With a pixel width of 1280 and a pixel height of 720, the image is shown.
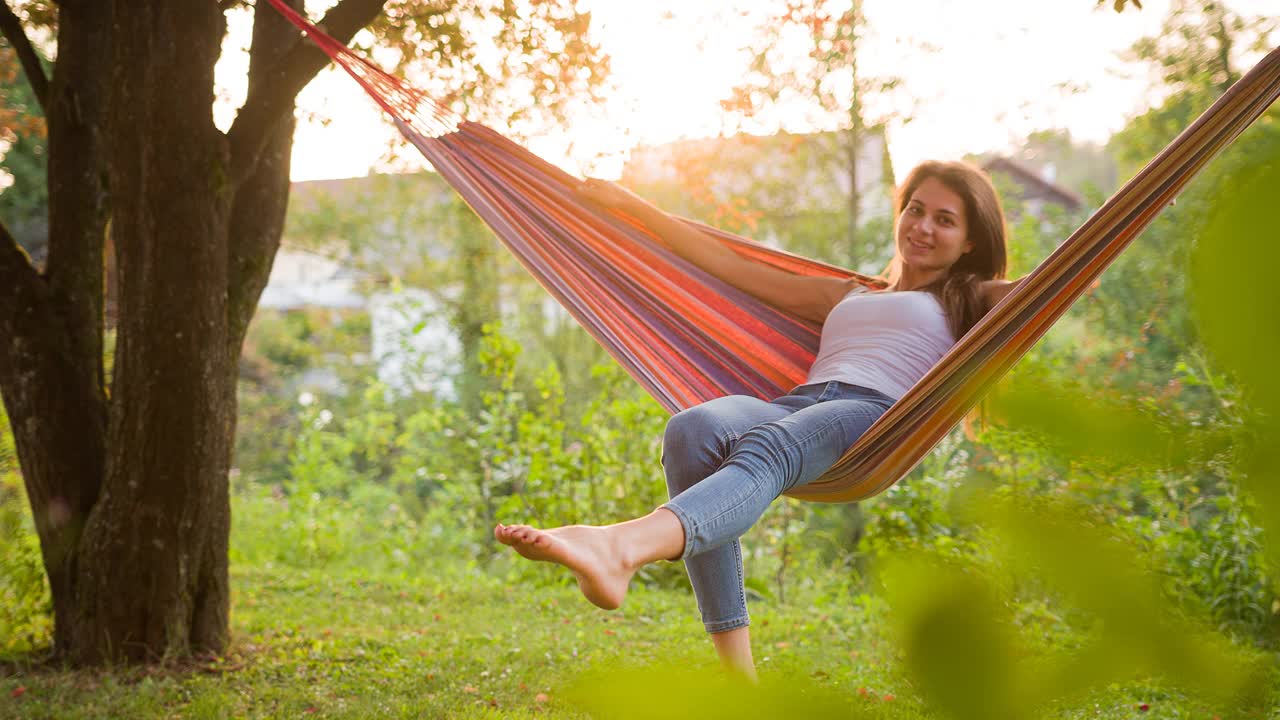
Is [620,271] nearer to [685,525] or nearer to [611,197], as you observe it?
[611,197]

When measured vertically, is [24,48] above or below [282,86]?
above

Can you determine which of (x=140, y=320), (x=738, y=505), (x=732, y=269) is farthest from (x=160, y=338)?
(x=738, y=505)

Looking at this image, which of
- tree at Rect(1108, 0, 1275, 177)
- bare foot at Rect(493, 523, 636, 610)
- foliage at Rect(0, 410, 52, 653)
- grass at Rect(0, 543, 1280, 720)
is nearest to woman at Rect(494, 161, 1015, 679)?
bare foot at Rect(493, 523, 636, 610)

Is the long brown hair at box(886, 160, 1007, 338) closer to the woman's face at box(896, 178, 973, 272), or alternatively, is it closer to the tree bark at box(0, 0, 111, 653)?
the woman's face at box(896, 178, 973, 272)

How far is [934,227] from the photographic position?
85.7 inches

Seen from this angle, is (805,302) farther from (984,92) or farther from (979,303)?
(984,92)

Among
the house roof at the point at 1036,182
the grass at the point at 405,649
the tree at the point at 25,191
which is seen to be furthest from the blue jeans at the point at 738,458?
the tree at the point at 25,191

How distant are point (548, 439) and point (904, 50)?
100 inches

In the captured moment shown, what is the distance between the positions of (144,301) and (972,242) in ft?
6.13

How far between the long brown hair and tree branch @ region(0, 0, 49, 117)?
2207mm

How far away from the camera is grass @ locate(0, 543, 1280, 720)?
2.30m

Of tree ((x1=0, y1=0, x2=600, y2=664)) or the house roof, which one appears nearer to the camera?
tree ((x1=0, y1=0, x2=600, y2=664))

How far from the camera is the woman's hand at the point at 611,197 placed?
2348 mm

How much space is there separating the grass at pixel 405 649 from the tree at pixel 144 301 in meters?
0.16
